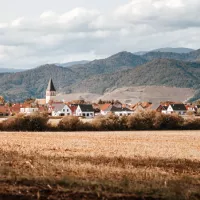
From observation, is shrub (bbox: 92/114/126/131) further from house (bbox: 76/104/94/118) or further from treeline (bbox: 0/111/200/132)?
house (bbox: 76/104/94/118)

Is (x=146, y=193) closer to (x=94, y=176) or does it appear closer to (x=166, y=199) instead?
(x=166, y=199)

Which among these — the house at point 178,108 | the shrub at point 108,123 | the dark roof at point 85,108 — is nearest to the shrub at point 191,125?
the shrub at point 108,123

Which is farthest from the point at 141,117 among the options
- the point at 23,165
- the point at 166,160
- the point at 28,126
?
the point at 23,165

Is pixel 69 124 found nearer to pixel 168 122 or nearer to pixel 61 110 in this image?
pixel 168 122

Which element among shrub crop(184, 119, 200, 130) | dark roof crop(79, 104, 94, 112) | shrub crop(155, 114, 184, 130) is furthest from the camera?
dark roof crop(79, 104, 94, 112)

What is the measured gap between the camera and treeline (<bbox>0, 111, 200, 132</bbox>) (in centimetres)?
5825

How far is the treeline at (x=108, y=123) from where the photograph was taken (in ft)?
191

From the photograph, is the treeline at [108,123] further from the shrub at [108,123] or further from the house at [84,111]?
the house at [84,111]

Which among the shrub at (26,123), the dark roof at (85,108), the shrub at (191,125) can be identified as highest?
the dark roof at (85,108)

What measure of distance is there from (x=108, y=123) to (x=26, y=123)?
11.5m

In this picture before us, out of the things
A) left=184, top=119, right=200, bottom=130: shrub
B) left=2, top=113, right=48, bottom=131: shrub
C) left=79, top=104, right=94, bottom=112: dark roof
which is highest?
left=79, top=104, right=94, bottom=112: dark roof

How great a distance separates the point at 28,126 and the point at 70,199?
47.8 metres

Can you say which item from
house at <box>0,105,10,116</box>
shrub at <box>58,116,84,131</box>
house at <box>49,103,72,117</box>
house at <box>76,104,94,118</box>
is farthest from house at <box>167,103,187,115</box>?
Result: shrub at <box>58,116,84,131</box>

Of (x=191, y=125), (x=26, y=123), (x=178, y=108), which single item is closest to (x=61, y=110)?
(x=178, y=108)
